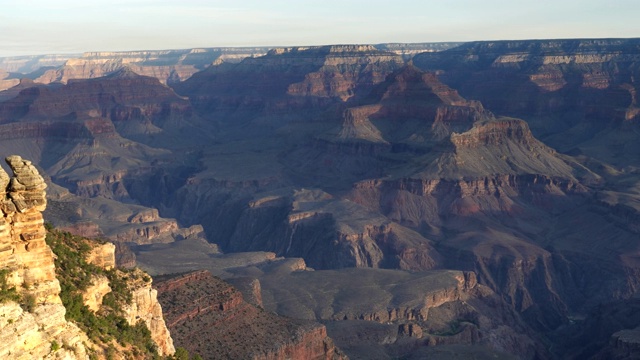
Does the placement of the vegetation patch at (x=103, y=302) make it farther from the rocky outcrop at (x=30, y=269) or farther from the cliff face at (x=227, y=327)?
the cliff face at (x=227, y=327)

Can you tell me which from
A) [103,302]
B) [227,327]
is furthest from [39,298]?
[227,327]

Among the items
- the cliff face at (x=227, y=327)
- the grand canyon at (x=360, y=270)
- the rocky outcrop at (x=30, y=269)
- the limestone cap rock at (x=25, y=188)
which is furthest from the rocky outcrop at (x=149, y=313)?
the cliff face at (x=227, y=327)

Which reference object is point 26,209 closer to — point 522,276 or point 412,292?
point 412,292

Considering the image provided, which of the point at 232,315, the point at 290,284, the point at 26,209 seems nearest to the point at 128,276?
the point at 26,209

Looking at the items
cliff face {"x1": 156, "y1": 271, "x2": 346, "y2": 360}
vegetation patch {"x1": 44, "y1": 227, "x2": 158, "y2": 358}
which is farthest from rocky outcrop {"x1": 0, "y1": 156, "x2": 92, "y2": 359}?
cliff face {"x1": 156, "y1": 271, "x2": 346, "y2": 360}

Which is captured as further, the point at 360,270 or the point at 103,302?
the point at 360,270

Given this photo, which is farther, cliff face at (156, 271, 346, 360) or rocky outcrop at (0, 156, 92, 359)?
cliff face at (156, 271, 346, 360)

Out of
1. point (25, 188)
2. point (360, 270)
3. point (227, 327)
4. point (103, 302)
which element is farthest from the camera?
point (360, 270)

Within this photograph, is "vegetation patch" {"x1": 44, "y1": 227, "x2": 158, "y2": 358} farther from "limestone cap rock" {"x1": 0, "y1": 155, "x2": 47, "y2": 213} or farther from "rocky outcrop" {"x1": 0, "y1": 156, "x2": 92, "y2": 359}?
"limestone cap rock" {"x1": 0, "y1": 155, "x2": 47, "y2": 213}

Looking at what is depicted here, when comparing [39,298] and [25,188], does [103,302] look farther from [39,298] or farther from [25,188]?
[25,188]
